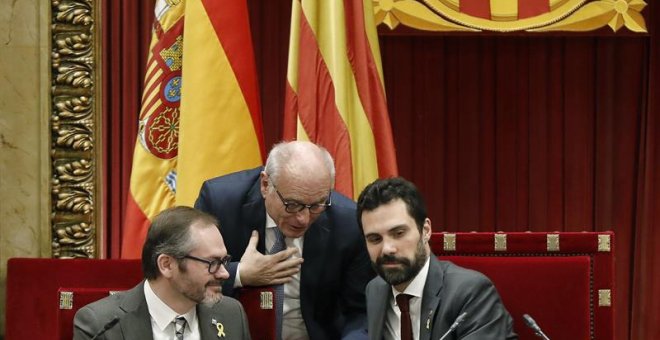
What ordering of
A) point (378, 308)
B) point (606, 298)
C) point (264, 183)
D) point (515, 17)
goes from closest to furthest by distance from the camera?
point (378, 308) < point (606, 298) < point (264, 183) < point (515, 17)

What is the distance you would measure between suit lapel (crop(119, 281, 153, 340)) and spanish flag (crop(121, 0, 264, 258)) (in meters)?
1.60

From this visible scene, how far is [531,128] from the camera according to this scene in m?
5.84

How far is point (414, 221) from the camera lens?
3498 millimetres

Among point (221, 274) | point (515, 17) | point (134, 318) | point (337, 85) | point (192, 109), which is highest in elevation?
point (515, 17)

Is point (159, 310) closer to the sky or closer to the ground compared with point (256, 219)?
closer to the ground

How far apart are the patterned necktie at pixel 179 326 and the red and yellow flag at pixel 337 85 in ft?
5.42

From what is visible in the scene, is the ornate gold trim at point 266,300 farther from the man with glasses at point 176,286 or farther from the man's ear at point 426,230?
the man's ear at point 426,230

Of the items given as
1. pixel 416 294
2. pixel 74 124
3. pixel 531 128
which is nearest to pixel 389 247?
pixel 416 294

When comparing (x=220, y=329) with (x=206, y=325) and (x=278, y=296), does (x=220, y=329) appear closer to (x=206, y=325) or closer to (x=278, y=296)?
(x=206, y=325)

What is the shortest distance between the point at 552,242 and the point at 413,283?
0.53 meters

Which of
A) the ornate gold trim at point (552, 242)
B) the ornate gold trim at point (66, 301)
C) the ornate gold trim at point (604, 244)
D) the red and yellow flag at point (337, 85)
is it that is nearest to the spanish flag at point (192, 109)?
the red and yellow flag at point (337, 85)

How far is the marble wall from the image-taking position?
200 inches

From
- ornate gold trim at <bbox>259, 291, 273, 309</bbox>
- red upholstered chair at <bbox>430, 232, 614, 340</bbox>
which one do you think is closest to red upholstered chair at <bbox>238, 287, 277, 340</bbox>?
ornate gold trim at <bbox>259, 291, 273, 309</bbox>

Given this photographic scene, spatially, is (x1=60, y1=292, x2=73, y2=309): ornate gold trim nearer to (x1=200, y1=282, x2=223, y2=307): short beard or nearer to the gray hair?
(x1=200, y1=282, x2=223, y2=307): short beard
